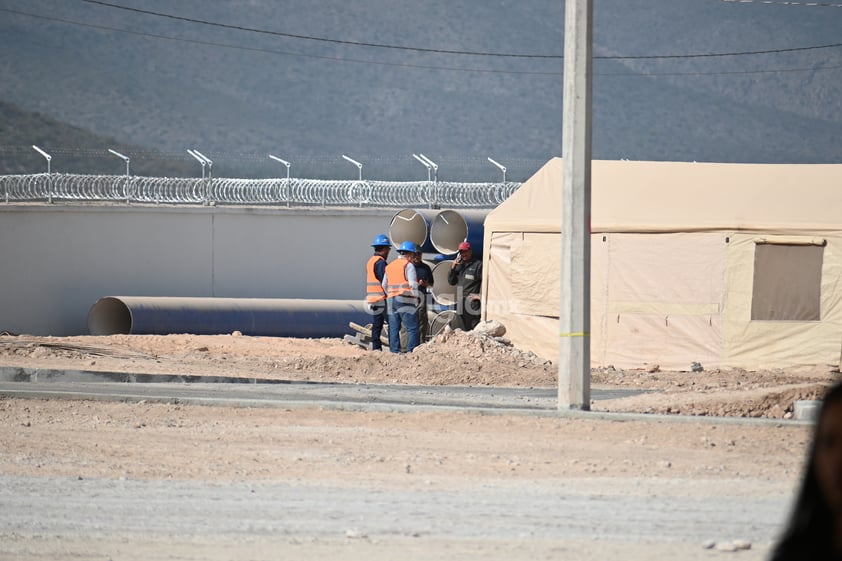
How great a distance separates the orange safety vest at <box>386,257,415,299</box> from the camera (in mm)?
17516

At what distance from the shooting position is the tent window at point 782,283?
686 inches

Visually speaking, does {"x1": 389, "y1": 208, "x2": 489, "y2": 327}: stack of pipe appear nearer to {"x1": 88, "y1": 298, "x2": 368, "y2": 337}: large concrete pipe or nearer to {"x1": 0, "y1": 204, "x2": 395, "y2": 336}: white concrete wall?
{"x1": 88, "y1": 298, "x2": 368, "y2": 337}: large concrete pipe

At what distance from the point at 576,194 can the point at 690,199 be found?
7.53 meters

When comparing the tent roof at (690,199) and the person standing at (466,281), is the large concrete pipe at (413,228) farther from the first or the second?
the tent roof at (690,199)

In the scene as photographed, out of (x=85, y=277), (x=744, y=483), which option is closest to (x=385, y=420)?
(x=744, y=483)

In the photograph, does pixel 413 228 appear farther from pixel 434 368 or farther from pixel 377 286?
pixel 434 368

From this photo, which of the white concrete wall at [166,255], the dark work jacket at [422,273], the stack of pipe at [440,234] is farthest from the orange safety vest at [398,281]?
the white concrete wall at [166,255]

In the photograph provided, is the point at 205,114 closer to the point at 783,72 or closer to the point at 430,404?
the point at 783,72

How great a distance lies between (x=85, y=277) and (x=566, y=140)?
56.4 ft

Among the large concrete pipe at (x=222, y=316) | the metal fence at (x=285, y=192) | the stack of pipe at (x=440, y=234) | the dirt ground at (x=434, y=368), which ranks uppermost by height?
the metal fence at (x=285, y=192)

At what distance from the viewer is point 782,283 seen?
1755 centimetres

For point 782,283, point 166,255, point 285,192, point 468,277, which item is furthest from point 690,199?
point 166,255

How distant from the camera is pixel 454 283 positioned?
811 inches

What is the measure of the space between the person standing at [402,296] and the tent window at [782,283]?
15.4 feet
